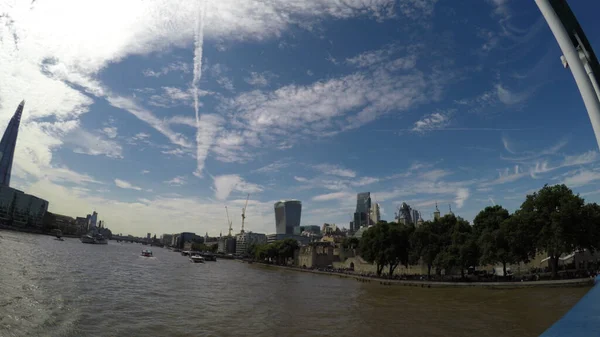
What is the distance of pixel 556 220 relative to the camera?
49.6 meters

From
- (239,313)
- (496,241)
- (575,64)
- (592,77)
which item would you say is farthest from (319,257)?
(592,77)

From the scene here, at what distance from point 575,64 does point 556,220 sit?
57886 mm

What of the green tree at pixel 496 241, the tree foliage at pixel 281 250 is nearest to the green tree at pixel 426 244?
the green tree at pixel 496 241

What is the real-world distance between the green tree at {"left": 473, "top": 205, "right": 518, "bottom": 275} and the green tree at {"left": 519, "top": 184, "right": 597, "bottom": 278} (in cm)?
333

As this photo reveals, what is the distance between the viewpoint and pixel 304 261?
165500 mm

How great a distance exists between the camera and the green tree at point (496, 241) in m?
57.0

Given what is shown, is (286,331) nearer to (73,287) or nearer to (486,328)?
(486,328)

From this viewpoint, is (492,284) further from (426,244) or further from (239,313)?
(239,313)

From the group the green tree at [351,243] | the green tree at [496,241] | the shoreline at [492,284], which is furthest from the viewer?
the green tree at [351,243]

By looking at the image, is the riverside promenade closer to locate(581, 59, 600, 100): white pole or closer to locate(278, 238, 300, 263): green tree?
locate(581, 59, 600, 100): white pole

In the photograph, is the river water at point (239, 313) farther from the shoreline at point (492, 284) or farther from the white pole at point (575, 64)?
the white pole at point (575, 64)

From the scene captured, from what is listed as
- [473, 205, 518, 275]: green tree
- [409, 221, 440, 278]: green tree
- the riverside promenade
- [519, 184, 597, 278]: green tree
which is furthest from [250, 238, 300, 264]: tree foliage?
[519, 184, 597, 278]: green tree

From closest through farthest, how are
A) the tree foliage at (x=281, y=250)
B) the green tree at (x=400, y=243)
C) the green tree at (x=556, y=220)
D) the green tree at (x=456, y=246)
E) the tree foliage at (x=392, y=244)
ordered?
1. the green tree at (x=556, y=220)
2. the green tree at (x=456, y=246)
3. the tree foliage at (x=392, y=244)
4. the green tree at (x=400, y=243)
5. the tree foliage at (x=281, y=250)

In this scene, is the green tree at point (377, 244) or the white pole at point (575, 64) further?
the green tree at point (377, 244)
